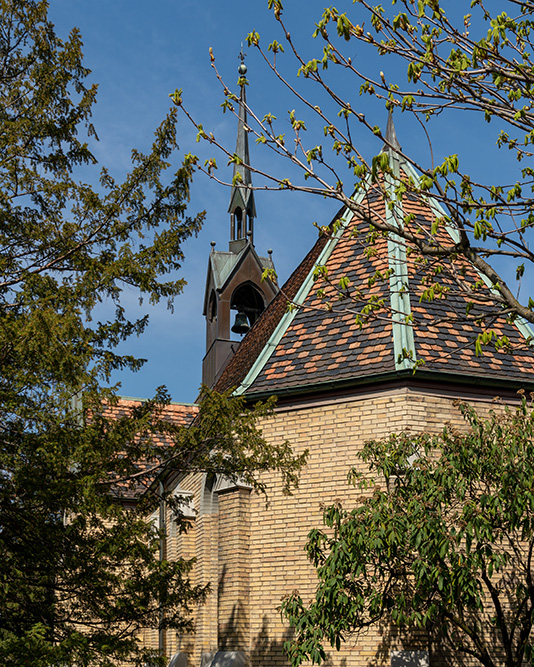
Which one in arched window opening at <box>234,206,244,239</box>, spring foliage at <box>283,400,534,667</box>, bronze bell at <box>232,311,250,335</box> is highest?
arched window opening at <box>234,206,244,239</box>

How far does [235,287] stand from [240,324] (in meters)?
1.14

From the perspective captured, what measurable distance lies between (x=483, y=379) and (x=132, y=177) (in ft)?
20.1

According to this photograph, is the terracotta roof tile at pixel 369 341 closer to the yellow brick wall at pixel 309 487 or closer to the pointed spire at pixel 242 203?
the yellow brick wall at pixel 309 487

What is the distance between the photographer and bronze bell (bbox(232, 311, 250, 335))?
2605 cm

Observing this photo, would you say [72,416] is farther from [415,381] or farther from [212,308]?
[212,308]

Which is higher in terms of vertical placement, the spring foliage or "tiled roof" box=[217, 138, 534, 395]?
"tiled roof" box=[217, 138, 534, 395]

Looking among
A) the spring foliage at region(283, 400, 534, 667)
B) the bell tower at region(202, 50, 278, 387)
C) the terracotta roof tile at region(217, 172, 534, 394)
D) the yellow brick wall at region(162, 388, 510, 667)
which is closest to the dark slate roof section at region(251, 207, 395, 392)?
the terracotta roof tile at region(217, 172, 534, 394)

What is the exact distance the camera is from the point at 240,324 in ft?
85.5

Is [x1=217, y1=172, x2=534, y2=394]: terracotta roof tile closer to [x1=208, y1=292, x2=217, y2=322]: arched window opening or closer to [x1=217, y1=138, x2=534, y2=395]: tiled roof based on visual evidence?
[x1=217, y1=138, x2=534, y2=395]: tiled roof

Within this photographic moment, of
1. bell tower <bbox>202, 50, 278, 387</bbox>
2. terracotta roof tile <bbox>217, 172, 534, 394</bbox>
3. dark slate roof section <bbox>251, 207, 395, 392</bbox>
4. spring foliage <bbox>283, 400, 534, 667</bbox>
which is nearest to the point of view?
spring foliage <bbox>283, 400, 534, 667</bbox>

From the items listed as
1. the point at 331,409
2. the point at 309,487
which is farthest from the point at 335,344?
the point at 309,487

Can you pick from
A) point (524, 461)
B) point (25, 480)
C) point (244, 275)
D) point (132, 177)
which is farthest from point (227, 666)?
point (244, 275)

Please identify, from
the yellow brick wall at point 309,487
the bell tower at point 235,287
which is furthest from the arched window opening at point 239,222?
the yellow brick wall at point 309,487

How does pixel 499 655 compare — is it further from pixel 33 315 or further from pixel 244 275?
pixel 244 275
